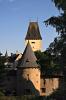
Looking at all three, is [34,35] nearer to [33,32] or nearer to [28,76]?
[33,32]

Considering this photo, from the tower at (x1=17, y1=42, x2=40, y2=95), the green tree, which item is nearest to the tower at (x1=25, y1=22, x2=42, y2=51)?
the tower at (x1=17, y1=42, x2=40, y2=95)

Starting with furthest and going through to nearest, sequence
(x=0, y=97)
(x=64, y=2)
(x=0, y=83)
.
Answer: (x=0, y=83)
(x=0, y=97)
(x=64, y=2)

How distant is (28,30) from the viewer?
146 meters

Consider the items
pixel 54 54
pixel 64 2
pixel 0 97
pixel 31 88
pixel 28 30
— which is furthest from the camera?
pixel 28 30

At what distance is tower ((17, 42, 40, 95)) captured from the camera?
79.8 metres

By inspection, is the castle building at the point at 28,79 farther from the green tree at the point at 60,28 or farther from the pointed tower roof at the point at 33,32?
the pointed tower roof at the point at 33,32

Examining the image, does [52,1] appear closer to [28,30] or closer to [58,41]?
[58,41]

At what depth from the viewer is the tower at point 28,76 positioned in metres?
79.8

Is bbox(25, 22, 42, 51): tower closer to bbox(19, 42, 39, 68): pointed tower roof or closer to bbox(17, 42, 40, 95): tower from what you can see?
bbox(19, 42, 39, 68): pointed tower roof

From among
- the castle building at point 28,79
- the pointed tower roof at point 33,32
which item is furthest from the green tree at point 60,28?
the pointed tower roof at point 33,32

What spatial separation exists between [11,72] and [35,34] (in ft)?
197

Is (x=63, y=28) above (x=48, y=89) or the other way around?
above

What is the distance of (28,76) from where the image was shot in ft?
264

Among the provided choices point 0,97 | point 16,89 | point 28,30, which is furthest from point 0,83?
point 28,30
